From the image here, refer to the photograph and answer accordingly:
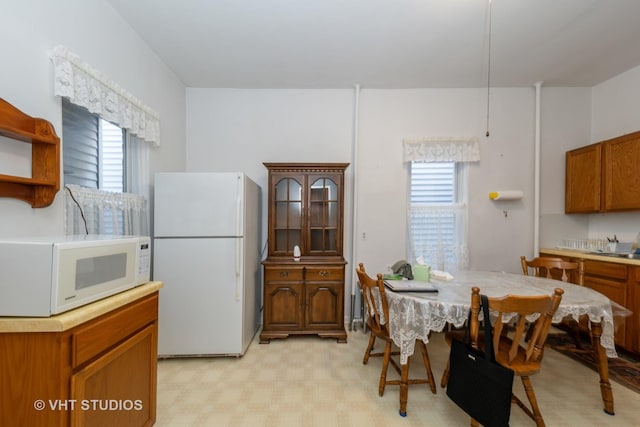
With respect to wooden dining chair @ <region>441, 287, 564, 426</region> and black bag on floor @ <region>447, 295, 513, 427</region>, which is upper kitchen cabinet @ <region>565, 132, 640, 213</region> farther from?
black bag on floor @ <region>447, 295, 513, 427</region>

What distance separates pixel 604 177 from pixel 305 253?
3.12 metres

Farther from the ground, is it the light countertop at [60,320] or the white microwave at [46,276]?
the white microwave at [46,276]

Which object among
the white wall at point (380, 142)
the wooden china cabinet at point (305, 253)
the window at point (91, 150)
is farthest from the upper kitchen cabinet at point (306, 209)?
the window at point (91, 150)

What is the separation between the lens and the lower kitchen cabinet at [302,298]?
2.62 m

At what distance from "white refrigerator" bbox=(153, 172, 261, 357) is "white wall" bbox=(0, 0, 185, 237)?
77cm

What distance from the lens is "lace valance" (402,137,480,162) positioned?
2984 mm

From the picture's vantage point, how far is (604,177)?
2633 mm

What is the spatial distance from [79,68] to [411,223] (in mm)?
3085

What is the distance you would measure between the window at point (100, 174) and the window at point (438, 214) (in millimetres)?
2768

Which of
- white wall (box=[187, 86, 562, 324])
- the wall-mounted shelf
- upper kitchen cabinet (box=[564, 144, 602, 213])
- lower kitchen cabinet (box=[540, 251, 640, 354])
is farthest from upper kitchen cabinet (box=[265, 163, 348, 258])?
upper kitchen cabinet (box=[564, 144, 602, 213])

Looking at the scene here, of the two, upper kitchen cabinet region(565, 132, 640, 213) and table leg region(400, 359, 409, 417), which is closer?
table leg region(400, 359, 409, 417)

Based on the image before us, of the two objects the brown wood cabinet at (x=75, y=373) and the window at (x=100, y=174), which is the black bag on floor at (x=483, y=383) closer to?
the brown wood cabinet at (x=75, y=373)

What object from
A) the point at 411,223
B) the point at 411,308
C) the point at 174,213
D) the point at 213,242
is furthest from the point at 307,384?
the point at 411,223

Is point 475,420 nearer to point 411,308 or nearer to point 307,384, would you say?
point 411,308
